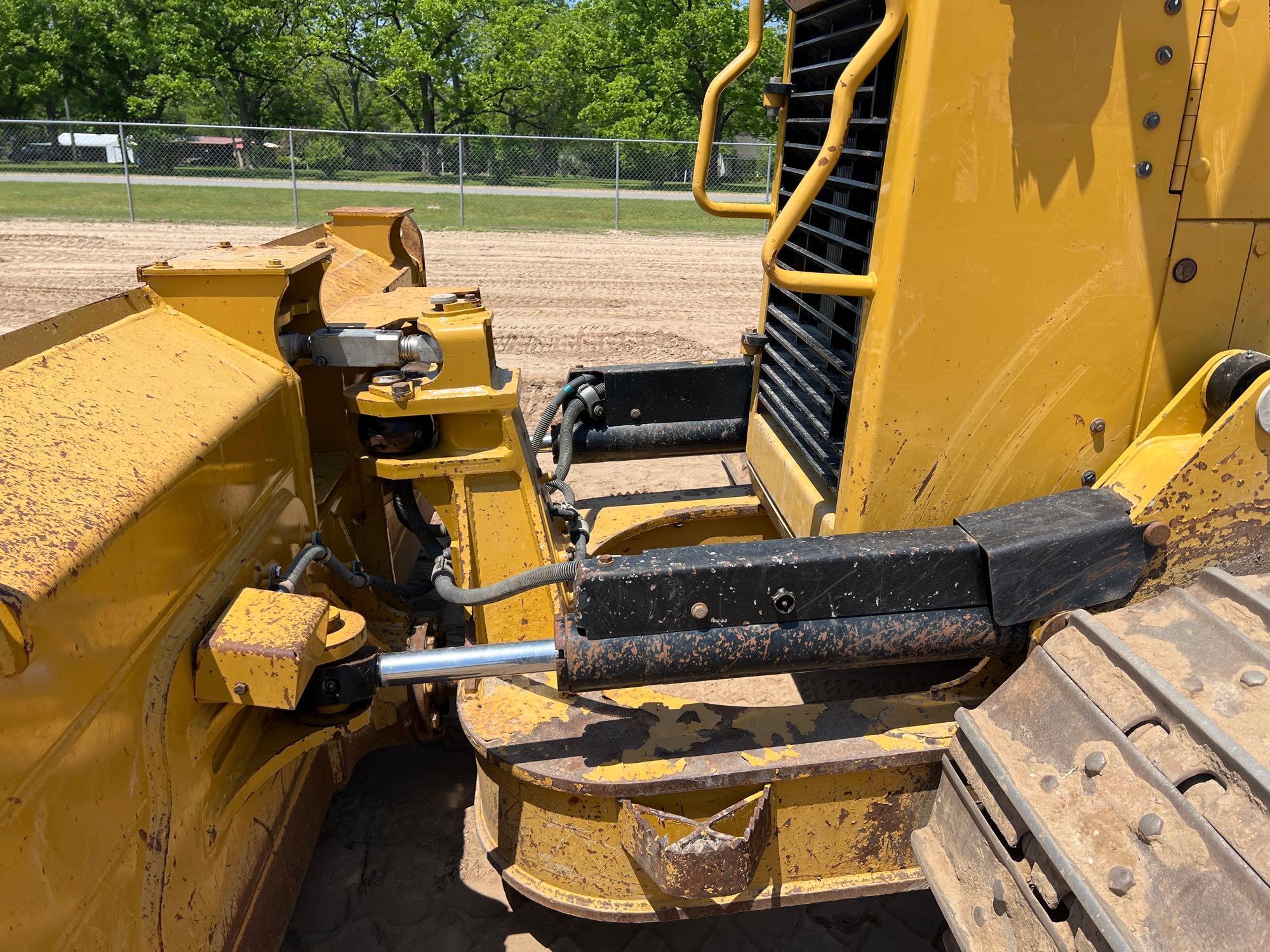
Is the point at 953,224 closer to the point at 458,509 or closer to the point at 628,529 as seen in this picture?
the point at 458,509

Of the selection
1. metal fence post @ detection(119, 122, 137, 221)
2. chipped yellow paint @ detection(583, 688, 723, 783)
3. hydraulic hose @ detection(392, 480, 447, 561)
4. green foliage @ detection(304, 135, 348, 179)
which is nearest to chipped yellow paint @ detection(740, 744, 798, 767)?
chipped yellow paint @ detection(583, 688, 723, 783)

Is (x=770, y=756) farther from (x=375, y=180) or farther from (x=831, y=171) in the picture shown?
(x=375, y=180)

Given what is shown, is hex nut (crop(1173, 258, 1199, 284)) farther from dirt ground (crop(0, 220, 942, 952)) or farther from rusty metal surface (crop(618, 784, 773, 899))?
dirt ground (crop(0, 220, 942, 952))

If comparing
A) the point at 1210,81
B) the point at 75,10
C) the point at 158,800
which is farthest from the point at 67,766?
the point at 75,10

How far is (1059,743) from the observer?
1.70 m

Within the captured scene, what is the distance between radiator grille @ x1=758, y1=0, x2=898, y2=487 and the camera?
2.16 meters

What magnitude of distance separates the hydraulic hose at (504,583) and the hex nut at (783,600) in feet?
1.35

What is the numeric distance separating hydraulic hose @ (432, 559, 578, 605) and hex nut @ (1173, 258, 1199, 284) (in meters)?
1.39

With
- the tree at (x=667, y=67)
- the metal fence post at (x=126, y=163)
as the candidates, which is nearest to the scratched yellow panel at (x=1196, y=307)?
the metal fence post at (x=126, y=163)

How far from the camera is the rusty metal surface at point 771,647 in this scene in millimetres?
1934

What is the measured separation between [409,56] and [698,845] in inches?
1164

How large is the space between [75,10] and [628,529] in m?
32.0

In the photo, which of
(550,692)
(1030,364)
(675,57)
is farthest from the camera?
(675,57)

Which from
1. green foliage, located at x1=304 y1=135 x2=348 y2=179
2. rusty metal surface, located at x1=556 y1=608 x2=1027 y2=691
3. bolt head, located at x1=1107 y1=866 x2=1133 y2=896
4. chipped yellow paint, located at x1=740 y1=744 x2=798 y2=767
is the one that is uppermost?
green foliage, located at x1=304 y1=135 x2=348 y2=179
